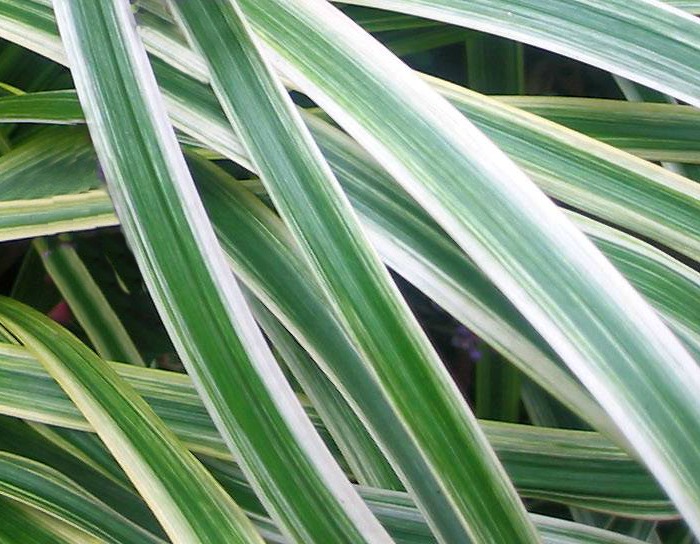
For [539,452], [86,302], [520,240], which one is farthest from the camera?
[86,302]

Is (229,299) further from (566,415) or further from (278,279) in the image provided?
(566,415)

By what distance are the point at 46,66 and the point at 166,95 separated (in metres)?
0.34

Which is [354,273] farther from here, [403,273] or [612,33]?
[612,33]

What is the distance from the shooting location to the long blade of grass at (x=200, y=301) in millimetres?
382

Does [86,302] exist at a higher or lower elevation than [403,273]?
higher

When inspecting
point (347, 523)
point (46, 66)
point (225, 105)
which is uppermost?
point (46, 66)

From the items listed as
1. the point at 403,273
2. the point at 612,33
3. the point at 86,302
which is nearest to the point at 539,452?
the point at 403,273

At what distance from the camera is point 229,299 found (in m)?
0.39

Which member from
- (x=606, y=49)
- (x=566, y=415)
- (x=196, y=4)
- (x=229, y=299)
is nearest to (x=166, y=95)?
(x=196, y=4)

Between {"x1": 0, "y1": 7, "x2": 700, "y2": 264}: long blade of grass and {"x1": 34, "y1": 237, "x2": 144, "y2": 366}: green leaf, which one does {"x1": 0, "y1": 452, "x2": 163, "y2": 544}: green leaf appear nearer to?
{"x1": 34, "y1": 237, "x2": 144, "y2": 366}: green leaf

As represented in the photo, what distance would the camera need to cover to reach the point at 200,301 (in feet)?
1.30

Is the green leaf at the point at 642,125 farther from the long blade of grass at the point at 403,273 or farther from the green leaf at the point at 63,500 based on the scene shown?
the green leaf at the point at 63,500

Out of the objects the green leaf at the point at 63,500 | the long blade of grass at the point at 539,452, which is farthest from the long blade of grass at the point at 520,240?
the green leaf at the point at 63,500

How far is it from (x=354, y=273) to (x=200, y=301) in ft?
0.29
